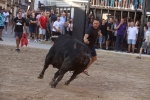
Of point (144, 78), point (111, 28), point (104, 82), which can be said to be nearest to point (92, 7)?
point (111, 28)

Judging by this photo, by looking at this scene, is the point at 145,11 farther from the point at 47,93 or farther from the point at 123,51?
the point at 47,93

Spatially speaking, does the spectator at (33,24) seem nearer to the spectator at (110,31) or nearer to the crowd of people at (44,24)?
the crowd of people at (44,24)

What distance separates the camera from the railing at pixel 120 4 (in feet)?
71.6

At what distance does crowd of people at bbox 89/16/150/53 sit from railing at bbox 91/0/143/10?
140cm

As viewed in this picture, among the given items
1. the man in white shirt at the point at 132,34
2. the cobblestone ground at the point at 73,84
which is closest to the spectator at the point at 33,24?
the man in white shirt at the point at 132,34

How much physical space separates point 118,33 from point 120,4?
Result: 2.95 meters

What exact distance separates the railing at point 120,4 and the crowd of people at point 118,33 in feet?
4.61

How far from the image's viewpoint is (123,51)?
20.5 metres

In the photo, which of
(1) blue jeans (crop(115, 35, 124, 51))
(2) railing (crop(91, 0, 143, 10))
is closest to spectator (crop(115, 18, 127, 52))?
(1) blue jeans (crop(115, 35, 124, 51))

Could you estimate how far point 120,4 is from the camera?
22094mm

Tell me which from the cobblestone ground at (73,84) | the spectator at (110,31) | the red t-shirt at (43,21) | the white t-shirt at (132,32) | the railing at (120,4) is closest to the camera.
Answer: the cobblestone ground at (73,84)

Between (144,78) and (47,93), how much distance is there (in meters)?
4.62

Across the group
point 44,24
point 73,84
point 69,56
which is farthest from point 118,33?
point 69,56

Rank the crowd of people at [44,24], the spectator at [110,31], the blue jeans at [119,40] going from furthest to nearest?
1. the crowd of people at [44,24]
2. the spectator at [110,31]
3. the blue jeans at [119,40]
